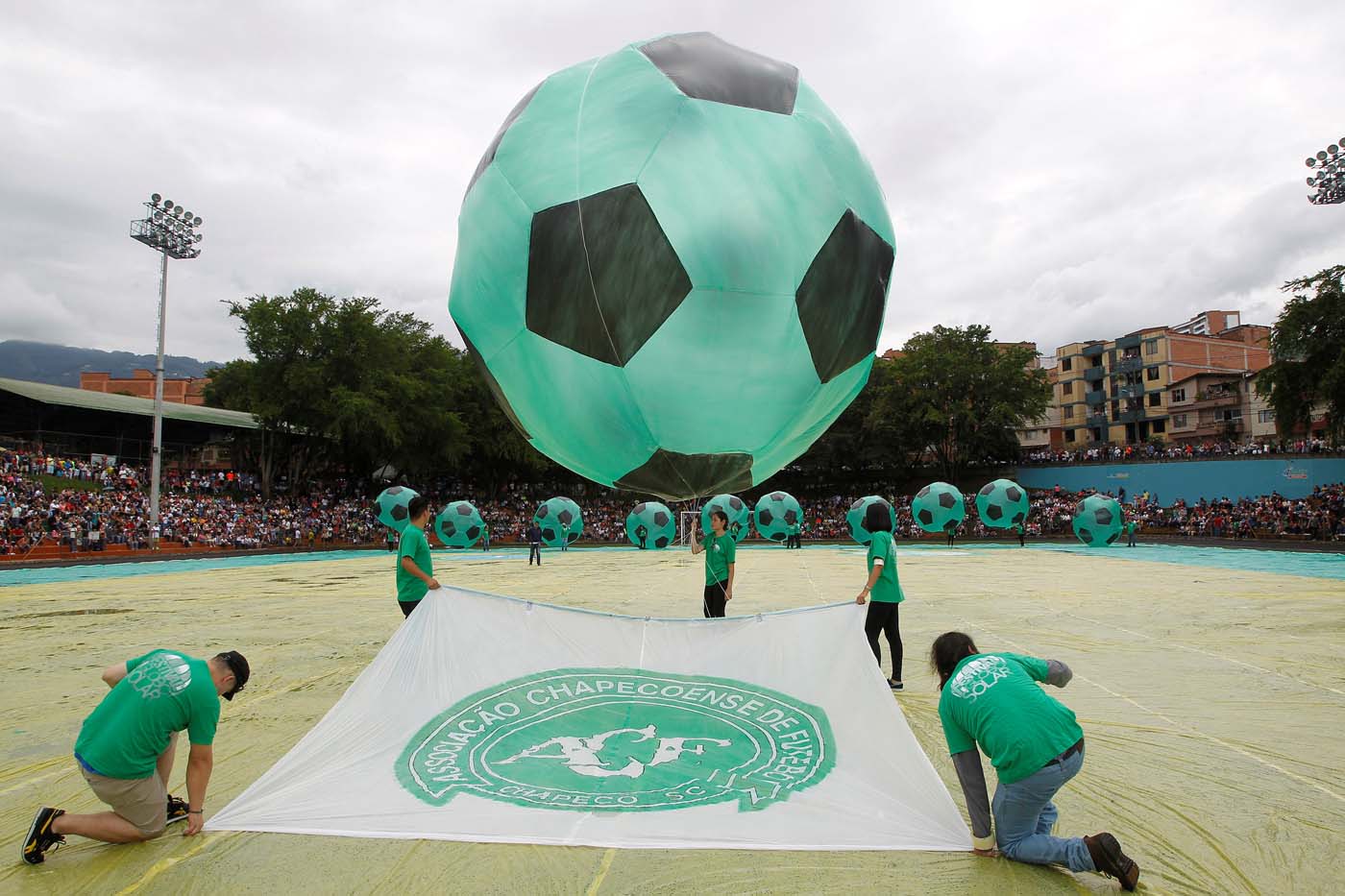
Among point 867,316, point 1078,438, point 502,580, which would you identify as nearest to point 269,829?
point 867,316

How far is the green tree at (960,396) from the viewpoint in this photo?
4519 cm

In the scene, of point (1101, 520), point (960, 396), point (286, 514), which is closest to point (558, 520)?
point (1101, 520)

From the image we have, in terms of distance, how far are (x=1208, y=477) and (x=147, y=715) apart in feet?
144

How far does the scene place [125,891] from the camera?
2809mm

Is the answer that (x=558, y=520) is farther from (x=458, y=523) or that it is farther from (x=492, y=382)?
(x=492, y=382)

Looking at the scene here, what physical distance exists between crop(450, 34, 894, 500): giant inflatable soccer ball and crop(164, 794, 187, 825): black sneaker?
97.2 inches

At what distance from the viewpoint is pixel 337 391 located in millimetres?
37000

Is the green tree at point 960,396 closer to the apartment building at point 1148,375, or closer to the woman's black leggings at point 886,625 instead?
the apartment building at point 1148,375

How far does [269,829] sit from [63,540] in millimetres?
28271

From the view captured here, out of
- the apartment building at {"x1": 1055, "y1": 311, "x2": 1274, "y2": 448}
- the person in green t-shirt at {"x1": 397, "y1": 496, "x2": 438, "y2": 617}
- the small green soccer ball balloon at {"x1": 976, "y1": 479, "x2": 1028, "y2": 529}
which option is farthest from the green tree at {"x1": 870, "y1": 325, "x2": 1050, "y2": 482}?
the person in green t-shirt at {"x1": 397, "y1": 496, "x2": 438, "y2": 617}

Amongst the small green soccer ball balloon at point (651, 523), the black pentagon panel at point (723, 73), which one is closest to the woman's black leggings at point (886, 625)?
the black pentagon panel at point (723, 73)

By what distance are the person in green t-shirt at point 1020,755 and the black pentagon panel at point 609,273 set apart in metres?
1.92

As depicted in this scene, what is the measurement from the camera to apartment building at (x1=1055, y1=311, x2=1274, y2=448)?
52.7 metres

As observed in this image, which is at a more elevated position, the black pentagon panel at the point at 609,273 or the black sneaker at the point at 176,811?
the black pentagon panel at the point at 609,273
